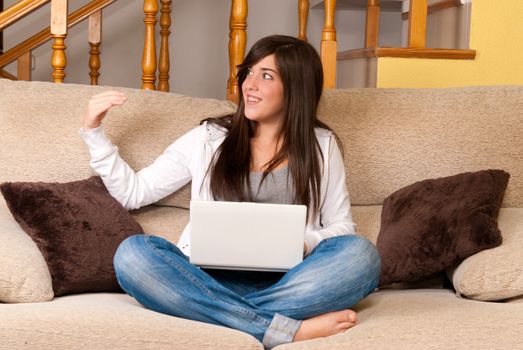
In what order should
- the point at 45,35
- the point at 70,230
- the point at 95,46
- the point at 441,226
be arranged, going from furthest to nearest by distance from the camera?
the point at 95,46
the point at 45,35
the point at 441,226
the point at 70,230

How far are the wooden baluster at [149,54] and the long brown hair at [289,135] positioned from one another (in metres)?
1.07

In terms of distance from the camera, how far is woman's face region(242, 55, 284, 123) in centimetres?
238

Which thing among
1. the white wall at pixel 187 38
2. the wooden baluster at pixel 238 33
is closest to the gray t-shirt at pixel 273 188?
the wooden baluster at pixel 238 33

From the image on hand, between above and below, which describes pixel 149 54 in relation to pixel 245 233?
above

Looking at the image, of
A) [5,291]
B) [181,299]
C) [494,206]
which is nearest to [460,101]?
[494,206]

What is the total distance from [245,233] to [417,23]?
5.55 ft

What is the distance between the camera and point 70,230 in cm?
222

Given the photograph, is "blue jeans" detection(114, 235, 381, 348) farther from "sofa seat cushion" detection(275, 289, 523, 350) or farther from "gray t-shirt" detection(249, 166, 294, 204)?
"gray t-shirt" detection(249, 166, 294, 204)

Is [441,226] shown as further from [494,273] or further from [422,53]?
[422,53]

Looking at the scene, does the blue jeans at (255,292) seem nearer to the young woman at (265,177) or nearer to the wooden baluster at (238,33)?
the young woman at (265,177)

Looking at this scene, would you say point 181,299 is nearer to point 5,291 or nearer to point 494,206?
point 5,291

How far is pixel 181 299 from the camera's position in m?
1.96

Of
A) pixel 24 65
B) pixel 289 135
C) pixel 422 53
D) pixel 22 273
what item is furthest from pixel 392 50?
pixel 24 65

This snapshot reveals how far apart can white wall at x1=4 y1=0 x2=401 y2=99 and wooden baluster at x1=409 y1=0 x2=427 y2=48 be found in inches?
72.5
